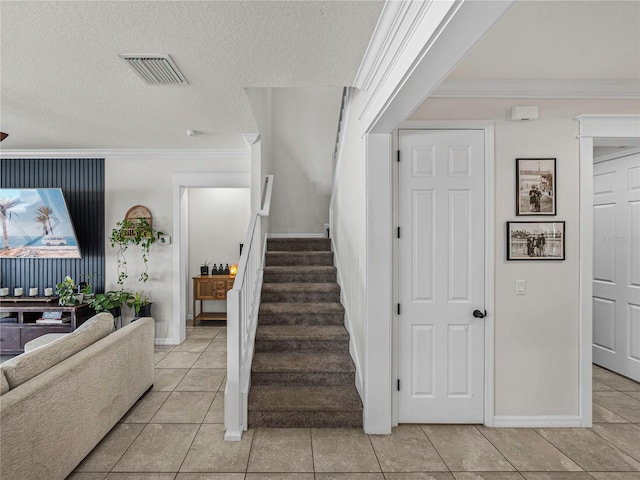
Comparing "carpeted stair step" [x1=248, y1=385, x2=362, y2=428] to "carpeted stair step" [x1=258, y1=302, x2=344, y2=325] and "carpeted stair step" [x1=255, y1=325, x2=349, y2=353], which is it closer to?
"carpeted stair step" [x1=255, y1=325, x2=349, y2=353]

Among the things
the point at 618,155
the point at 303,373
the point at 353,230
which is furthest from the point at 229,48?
the point at 618,155

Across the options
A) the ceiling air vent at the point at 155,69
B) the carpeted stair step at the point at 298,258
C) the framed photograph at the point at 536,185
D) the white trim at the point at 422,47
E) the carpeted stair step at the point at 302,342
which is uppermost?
the ceiling air vent at the point at 155,69

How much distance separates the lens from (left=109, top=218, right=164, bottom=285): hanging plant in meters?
4.34

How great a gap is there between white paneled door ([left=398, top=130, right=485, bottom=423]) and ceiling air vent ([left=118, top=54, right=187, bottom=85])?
66.2 inches

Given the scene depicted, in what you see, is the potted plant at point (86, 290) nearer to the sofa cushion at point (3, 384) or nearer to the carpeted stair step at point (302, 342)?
the carpeted stair step at point (302, 342)

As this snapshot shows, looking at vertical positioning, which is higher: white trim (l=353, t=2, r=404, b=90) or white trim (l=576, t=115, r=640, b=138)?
Result: white trim (l=353, t=2, r=404, b=90)

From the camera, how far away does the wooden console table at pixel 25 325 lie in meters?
3.92

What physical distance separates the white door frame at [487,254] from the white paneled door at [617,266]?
1970 mm

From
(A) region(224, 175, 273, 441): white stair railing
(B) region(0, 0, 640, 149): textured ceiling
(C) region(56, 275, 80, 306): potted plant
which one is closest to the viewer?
(B) region(0, 0, 640, 149): textured ceiling

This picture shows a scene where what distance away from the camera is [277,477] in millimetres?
1979

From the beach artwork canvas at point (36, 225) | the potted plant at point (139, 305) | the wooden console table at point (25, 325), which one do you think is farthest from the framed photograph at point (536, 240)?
the beach artwork canvas at point (36, 225)

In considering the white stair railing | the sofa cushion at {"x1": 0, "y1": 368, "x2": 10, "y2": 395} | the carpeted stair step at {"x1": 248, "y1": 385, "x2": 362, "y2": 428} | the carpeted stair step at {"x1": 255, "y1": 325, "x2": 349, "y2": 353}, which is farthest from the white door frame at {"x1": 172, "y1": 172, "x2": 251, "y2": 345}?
the sofa cushion at {"x1": 0, "y1": 368, "x2": 10, "y2": 395}

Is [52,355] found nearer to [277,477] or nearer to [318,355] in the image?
[277,477]

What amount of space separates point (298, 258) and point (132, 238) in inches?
89.7
